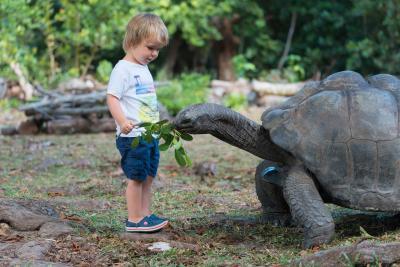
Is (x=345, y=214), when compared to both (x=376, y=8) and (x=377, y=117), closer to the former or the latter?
(x=377, y=117)

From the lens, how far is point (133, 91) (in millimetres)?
3850

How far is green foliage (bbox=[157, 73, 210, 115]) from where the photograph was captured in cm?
1086

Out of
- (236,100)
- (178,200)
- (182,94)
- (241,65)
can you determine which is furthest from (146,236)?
(241,65)

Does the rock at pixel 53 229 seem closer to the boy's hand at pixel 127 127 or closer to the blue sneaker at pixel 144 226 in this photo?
the blue sneaker at pixel 144 226

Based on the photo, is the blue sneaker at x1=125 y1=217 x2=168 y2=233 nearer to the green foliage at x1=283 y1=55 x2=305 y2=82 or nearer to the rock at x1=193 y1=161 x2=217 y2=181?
the rock at x1=193 y1=161 x2=217 y2=181

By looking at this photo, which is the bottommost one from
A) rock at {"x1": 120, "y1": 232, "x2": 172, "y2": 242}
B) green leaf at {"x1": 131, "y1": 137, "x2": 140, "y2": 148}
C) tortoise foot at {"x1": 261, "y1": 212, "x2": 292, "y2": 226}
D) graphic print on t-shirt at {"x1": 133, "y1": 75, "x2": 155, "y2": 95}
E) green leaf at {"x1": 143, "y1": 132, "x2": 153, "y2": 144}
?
tortoise foot at {"x1": 261, "y1": 212, "x2": 292, "y2": 226}

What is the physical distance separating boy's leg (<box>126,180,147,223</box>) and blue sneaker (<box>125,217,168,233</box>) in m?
0.03

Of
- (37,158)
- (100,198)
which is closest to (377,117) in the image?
(100,198)

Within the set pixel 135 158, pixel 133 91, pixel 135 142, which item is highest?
pixel 133 91

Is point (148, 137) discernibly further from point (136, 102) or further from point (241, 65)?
point (241, 65)

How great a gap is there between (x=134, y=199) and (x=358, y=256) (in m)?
1.37

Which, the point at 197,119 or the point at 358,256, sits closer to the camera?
the point at 358,256

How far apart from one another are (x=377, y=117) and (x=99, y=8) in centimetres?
1011

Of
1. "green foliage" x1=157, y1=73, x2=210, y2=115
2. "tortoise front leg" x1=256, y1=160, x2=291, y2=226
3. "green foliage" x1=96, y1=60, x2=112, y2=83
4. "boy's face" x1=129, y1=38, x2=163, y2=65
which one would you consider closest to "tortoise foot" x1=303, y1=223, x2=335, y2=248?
"tortoise front leg" x1=256, y1=160, x2=291, y2=226
